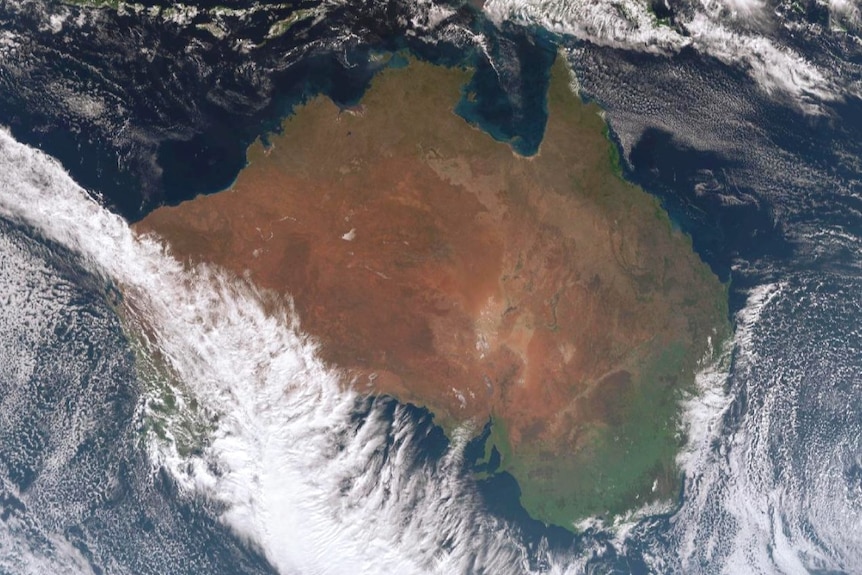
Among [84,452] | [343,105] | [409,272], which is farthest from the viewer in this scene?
[84,452]

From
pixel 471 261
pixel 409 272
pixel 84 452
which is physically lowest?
pixel 84 452

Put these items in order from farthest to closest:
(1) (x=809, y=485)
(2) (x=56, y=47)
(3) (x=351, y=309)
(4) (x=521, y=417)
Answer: (1) (x=809, y=485) < (4) (x=521, y=417) < (3) (x=351, y=309) < (2) (x=56, y=47)

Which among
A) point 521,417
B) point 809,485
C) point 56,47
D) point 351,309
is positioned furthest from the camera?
point 809,485

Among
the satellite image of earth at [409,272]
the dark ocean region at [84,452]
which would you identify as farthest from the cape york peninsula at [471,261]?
the dark ocean region at [84,452]

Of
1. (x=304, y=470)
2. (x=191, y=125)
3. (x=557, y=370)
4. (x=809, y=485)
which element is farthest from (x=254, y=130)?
(x=809, y=485)

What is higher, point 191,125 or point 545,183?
point 545,183

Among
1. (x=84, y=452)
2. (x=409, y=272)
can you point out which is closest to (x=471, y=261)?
(x=409, y=272)

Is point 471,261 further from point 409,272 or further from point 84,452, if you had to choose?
point 84,452

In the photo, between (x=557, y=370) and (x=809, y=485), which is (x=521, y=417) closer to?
(x=557, y=370)
